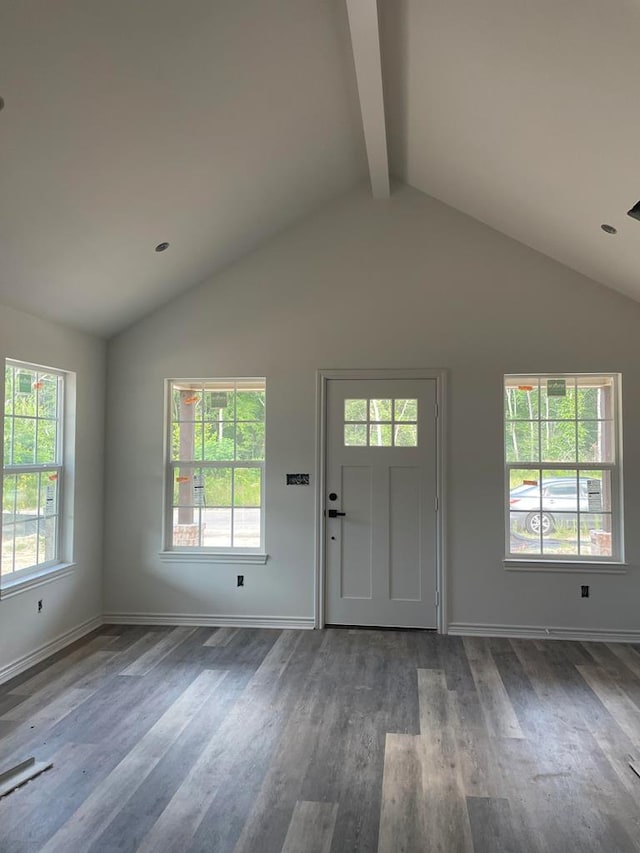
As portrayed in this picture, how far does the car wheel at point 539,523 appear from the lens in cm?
468

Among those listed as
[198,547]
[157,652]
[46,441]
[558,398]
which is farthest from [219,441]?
[558,398]

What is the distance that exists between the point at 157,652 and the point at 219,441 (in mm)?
1716

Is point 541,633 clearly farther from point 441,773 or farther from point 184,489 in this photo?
point 184,489

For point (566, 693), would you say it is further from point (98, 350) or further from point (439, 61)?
point (98, 350)

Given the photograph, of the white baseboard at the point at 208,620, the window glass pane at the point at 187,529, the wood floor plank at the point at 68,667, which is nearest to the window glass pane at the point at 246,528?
the window glass pane at the point at 187,529

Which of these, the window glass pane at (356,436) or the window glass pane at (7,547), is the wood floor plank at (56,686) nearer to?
the window glass pane at (7,547)

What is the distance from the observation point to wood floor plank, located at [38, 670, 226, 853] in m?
2.20

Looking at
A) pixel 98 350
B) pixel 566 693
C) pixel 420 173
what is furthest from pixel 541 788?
pixel 98 350

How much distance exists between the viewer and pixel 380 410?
483cm

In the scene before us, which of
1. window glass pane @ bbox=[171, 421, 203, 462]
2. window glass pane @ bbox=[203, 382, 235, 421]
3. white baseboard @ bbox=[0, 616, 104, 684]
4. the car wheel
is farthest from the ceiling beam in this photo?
white baseboard @ bbox=[0, 616, 104, 684]

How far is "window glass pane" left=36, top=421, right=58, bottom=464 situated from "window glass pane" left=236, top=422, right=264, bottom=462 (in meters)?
1.41

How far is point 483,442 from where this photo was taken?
4.67 meters

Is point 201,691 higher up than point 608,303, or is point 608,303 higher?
point 608,303

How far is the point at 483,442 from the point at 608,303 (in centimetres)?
143
